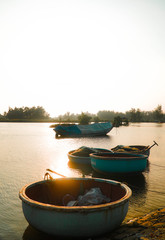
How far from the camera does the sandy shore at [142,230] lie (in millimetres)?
5672

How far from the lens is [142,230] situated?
6102 millimetres

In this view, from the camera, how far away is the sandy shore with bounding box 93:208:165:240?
5672 millimetres

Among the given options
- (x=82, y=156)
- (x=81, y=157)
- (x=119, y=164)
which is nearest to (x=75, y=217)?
(x=119, y=164)

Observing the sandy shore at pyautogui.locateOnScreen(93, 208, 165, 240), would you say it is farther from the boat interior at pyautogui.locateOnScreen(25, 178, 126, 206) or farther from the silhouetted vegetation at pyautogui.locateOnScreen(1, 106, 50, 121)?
the silhouetted vegetation at pyautogui.locateOnScreen(1, 106, 50, 121)

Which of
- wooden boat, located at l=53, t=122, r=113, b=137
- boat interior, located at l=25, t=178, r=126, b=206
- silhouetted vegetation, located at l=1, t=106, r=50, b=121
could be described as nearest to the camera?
boat interior, located at l=25, t=178, r=126, b=206

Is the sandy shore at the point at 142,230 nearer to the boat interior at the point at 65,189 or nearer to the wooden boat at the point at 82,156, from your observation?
the boat interior at the point at 65,189

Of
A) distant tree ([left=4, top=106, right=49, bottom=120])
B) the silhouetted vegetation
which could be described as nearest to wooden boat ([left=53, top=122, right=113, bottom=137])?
the silhouetted vegetation

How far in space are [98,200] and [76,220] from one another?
5.65ft

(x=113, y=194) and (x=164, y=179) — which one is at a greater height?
(x=113, y=194)

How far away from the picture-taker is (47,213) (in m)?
5.42

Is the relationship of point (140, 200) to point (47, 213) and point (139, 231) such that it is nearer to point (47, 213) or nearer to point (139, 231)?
point (139, 231)

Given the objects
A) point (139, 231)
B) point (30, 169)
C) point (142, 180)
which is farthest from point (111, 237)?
point (30, 169)

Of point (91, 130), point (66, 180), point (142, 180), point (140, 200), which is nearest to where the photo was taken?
point (66, 180)

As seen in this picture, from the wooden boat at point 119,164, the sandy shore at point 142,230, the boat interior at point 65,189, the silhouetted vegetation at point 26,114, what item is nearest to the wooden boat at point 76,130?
the wooden boat at point 119,164
